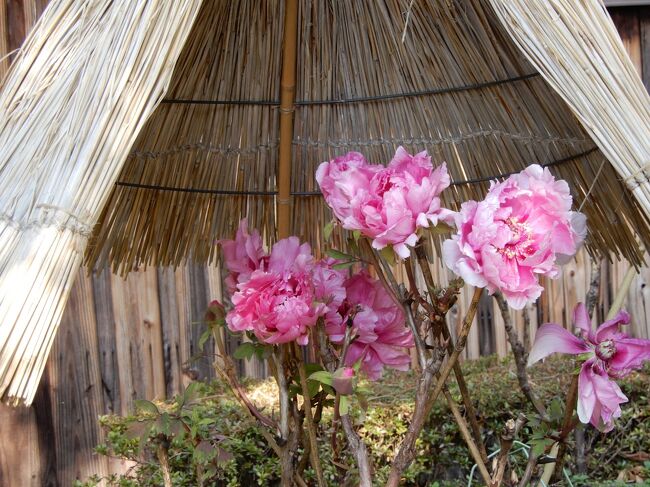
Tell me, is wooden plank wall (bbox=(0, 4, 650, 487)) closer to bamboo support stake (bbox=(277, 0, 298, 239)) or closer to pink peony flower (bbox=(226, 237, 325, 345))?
bamboo support stake (bbox=(277, 0, 298, 239))

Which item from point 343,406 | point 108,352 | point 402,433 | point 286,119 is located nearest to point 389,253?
point 343,406

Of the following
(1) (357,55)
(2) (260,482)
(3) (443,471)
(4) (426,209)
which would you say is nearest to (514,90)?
(1) (357,55)

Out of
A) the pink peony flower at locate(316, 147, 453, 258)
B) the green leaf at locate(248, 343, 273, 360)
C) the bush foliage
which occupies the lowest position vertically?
the bush foliage

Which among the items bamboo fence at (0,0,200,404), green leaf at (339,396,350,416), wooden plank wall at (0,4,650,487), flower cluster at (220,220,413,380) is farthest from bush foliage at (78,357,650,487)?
bamboo fence at (0,0,200,404)

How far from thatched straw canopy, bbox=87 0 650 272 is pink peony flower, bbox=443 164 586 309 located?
273 mm

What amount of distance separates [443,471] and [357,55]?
41.9 inches

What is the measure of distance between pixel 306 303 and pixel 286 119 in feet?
1.18

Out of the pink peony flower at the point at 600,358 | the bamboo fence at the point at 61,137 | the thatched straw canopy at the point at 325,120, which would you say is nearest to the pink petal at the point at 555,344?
the pink peony flower at the point at 600,358

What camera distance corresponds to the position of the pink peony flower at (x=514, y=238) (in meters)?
0.77

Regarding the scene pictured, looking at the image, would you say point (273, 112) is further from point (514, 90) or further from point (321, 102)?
point (514, 90)

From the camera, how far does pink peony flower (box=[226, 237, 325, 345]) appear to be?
900 mm

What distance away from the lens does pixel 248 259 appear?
40.4 inches

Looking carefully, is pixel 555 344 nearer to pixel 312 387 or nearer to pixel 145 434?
pixel 312 387

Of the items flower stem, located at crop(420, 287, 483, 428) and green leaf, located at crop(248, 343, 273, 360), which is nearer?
flower stem, located at crop(420, 287, 483, 428)
